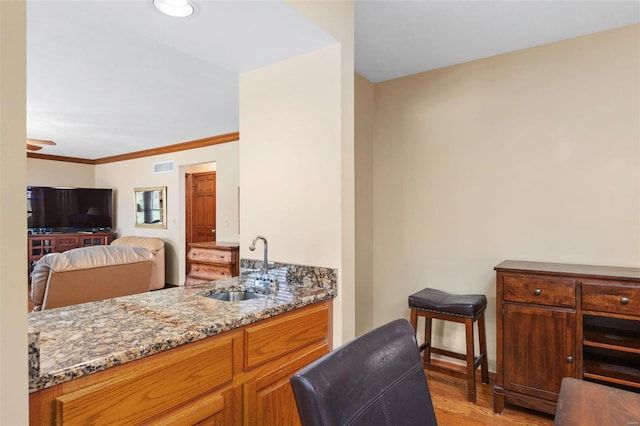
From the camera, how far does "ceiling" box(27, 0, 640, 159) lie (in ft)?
5.56

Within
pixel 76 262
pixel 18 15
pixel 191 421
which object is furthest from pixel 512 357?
pixel 76 262

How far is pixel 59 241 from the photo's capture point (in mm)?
6469

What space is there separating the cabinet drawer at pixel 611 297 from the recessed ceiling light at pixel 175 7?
250 centimetres

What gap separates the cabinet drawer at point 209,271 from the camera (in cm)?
461

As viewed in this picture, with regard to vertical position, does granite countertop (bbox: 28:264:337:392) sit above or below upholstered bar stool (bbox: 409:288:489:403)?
above

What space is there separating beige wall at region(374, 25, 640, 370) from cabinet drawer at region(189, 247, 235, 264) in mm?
2077

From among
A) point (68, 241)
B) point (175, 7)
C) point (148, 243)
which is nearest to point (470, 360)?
point (175, 7)

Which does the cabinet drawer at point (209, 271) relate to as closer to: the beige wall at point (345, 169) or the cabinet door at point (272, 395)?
the beige wall at point (345, 169)

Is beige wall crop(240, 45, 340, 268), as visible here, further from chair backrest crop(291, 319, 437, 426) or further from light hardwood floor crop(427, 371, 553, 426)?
light hardwood floor crop(427, 371, 553, 426)

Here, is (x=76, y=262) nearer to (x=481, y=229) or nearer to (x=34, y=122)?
(x=34, y=122)

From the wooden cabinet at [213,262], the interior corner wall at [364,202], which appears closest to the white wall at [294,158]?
the interior corner wall at [364,202]

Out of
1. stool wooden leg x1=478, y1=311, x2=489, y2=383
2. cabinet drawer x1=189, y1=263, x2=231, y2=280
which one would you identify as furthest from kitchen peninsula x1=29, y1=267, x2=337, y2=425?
cabinet drawer x1=189, y1=263, x2=231, y2=280

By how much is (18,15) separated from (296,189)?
4.67 ft

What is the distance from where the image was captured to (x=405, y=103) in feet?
10.4
